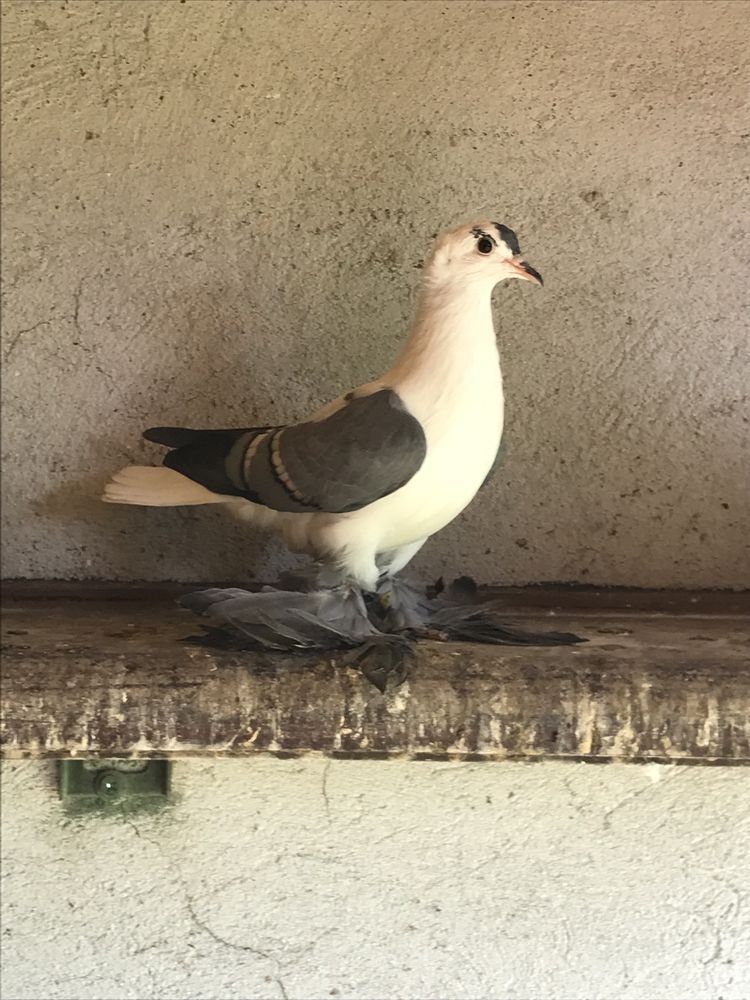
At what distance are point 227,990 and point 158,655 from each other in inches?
14.9

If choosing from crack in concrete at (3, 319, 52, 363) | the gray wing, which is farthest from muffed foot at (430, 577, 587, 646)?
crack in concrete at (3, 319, 52, 363)

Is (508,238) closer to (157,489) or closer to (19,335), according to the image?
(157,489)

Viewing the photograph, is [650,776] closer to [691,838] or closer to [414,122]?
[691,838]

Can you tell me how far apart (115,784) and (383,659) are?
0.35 meters

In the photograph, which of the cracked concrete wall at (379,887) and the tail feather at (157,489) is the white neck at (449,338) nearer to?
the tail feather at (157,489)

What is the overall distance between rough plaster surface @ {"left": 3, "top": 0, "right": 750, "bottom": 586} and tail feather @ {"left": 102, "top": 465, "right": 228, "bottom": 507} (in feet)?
0.47

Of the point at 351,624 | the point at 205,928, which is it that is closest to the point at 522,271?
the point at 351,624

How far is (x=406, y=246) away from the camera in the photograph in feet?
2.97

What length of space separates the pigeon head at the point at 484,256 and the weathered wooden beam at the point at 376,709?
288 mm

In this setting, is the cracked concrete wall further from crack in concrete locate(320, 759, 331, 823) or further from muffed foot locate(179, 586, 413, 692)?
muffed foot locate(179, 586, 413, 692)

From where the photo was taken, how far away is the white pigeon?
2.10ft

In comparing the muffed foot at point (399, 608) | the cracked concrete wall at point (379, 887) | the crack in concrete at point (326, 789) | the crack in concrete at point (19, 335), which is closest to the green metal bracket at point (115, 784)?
the cracked concrete wall at point (379, 887)

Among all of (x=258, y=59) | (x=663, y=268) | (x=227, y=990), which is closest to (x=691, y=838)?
(x=227, y=990)

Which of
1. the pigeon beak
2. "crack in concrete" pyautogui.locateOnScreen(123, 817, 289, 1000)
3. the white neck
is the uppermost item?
the pigeon beak
